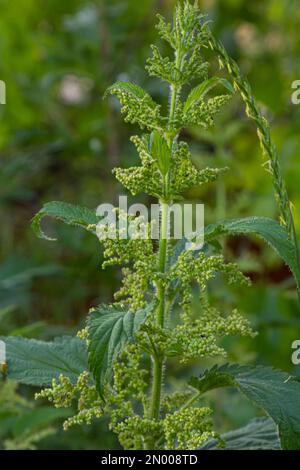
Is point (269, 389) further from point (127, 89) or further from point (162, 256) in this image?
point (127, 89)

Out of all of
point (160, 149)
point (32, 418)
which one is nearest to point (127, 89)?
point (160, 149)

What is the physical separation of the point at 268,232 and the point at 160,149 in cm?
14

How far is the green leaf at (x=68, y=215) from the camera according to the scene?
2.55ft

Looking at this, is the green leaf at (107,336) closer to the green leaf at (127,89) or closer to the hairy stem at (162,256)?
the hairy stem at (162,256)

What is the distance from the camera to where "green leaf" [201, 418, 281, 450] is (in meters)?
0.88

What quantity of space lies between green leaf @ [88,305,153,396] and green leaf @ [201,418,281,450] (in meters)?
0.24

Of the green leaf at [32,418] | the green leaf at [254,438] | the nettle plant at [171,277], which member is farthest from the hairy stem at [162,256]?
the green leaf at [32,418]

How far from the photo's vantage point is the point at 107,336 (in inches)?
28.1

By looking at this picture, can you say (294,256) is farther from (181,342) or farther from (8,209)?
(8,209)

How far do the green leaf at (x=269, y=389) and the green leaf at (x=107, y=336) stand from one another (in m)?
0.12

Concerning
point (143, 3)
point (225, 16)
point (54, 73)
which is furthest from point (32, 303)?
point (225, 16)

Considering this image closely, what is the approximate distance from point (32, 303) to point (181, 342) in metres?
1.52

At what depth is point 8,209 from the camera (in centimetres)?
260
